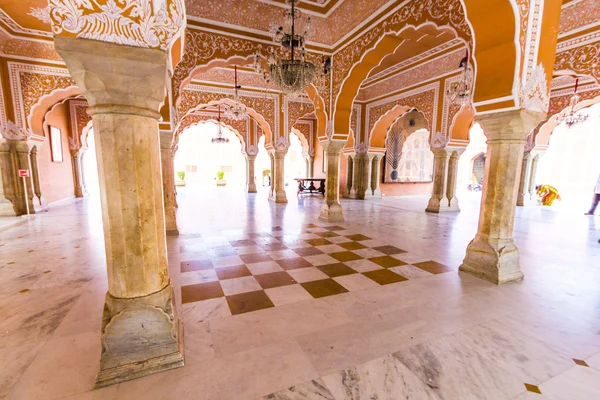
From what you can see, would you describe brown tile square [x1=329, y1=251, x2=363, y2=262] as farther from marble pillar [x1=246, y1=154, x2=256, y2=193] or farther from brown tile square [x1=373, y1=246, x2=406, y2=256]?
marble pillar [x1=246, y1=154, x2=256, y2=193]

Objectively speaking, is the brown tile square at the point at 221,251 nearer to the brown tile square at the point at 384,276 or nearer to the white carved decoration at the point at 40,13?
the brown tile square at the point at 384,276

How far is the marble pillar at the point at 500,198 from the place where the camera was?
2832mm

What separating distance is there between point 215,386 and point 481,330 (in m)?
1.85

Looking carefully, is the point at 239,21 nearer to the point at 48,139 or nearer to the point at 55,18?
the point at 55,18

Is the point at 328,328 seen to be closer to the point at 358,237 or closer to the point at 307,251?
the point at 307,251

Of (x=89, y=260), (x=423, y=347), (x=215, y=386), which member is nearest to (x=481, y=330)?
(x=423, y=347)

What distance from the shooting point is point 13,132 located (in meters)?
6.09

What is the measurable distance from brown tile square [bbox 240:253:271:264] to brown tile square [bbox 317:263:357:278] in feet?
2.39

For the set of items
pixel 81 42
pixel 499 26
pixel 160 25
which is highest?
pixel 499 26

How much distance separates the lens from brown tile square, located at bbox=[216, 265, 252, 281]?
296 cm

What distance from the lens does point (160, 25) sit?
145 cm

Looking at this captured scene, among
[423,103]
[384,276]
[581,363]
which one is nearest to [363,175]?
[423,103]

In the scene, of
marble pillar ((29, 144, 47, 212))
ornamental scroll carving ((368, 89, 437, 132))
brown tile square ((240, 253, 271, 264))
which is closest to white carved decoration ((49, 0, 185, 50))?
brown tile square ((240, 253, 271, 264))

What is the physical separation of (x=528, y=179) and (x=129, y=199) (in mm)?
11708
